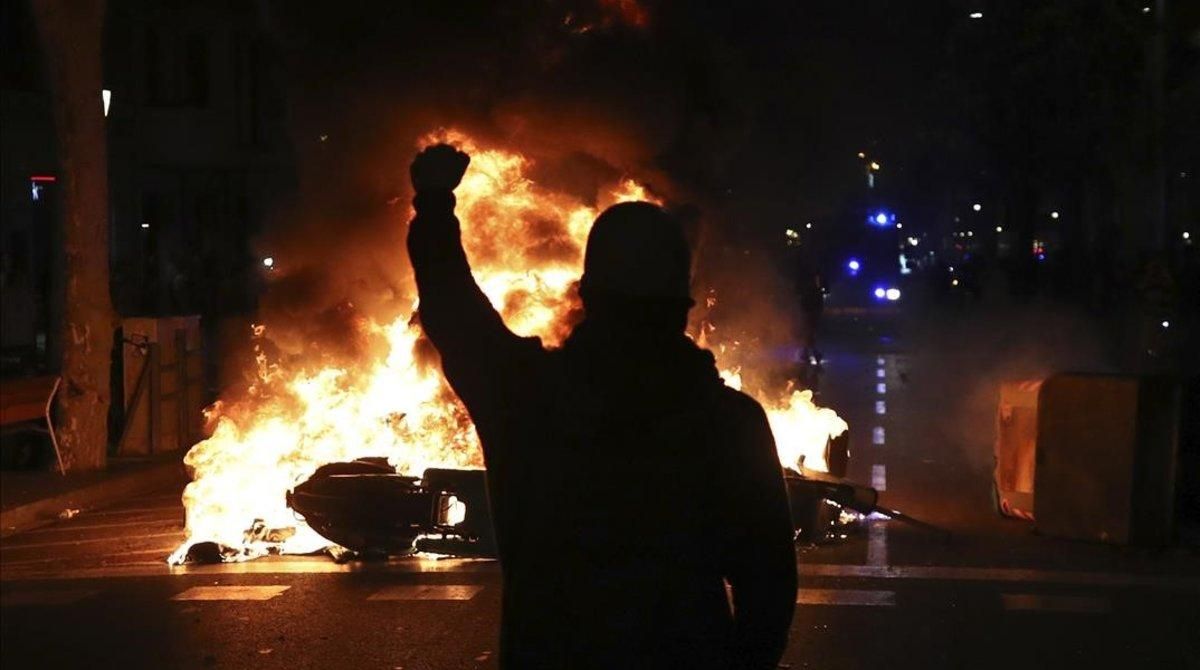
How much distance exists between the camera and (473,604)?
8.37m

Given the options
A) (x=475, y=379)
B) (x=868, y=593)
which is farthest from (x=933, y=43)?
(x=475, y=379)

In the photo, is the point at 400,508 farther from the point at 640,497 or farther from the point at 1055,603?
the point at 640,497

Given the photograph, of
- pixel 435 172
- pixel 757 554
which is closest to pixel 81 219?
pixel 435 172

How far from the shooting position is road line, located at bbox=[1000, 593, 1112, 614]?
8219 millimetres

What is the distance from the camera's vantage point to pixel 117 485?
12.7 m

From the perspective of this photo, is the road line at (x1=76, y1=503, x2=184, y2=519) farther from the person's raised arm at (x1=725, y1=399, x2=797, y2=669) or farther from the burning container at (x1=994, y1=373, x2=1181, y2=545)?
the person's raised arm at (x1=725, y1=399, x2=797, y2=669)

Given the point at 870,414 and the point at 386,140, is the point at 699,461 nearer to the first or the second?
the point at 386,140

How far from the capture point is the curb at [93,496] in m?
11.3

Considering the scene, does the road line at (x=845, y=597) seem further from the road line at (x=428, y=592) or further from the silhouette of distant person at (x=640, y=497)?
the silhouette of distant person at (x=640, y=497)

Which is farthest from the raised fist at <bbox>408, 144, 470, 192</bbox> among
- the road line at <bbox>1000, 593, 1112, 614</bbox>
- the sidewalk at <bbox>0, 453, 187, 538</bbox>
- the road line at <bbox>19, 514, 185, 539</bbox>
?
the sidewalk at <bbox>0, 453, 187, 538</bbox>

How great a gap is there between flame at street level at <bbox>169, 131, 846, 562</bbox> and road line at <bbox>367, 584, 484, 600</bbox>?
3.96ft

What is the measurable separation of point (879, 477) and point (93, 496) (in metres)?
6.09

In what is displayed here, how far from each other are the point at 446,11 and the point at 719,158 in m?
2.15

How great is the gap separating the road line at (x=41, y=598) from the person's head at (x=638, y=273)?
6623 millimetres
